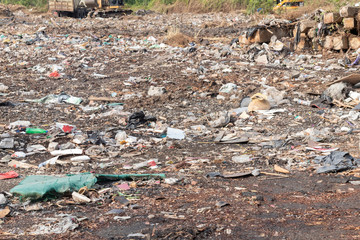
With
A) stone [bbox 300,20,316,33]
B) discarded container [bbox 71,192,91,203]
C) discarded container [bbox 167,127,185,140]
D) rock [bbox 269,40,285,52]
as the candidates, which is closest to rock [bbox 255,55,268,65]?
rock [bbox 269,40,285,52]

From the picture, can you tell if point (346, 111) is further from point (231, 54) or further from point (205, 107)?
point (231, 54)

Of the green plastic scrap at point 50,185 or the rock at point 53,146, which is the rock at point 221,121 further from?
the green plastic scrap at point 50,185

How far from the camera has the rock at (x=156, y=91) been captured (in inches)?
274

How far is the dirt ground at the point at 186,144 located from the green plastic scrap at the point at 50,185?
0.20 feet

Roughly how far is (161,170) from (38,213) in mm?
1291

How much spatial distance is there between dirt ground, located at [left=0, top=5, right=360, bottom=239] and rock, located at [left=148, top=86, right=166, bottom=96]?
0.34 ft

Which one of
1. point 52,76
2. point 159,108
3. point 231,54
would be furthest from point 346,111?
point 52,76

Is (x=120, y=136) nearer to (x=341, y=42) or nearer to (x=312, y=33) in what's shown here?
(x=341, y=42)

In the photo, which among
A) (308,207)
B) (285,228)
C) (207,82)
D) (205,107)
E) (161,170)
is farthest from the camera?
(207,82)

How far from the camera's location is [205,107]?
6246 mm

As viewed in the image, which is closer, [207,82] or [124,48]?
[207,82]

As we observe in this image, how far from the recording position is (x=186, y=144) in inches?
186

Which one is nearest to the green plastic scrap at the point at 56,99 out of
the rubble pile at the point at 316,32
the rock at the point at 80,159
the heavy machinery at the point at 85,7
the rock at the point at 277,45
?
the rock at the point at 80,159

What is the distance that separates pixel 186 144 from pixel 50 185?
1.92 meters
